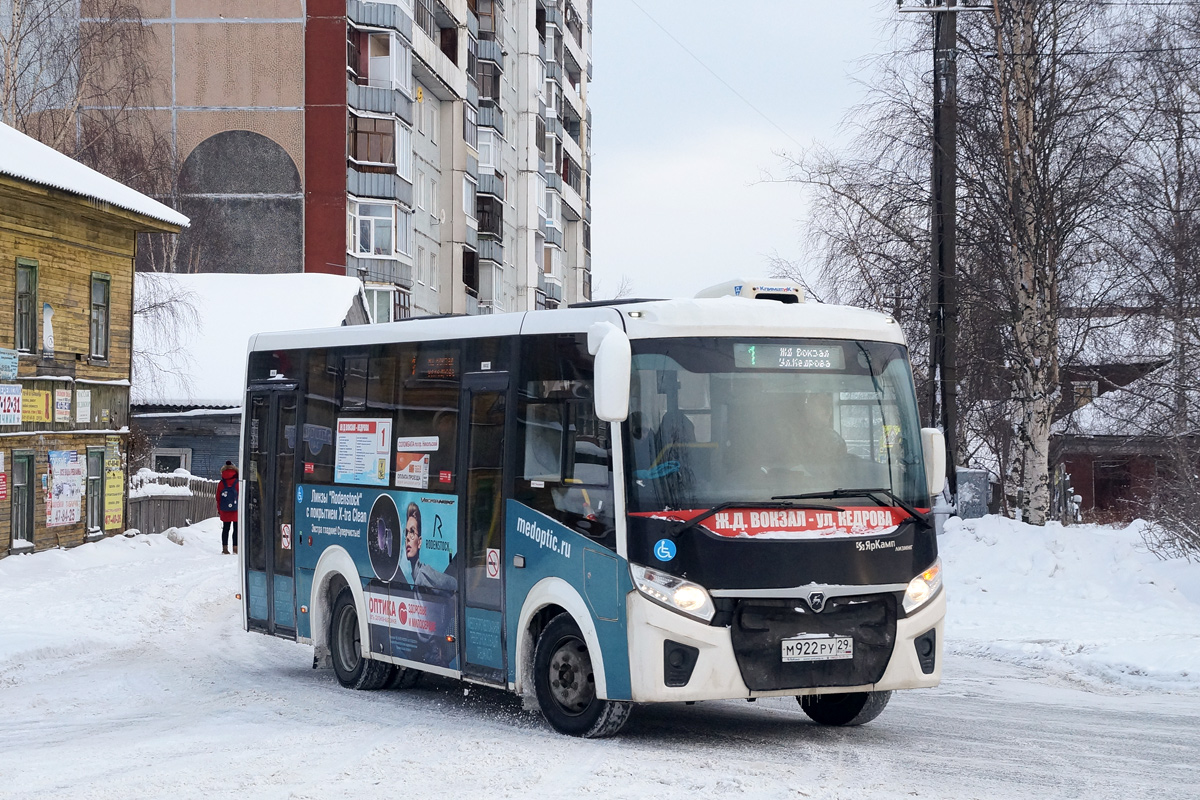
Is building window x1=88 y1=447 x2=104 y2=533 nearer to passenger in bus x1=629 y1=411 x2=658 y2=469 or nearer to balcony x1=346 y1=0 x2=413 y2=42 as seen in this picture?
passenger in bus x1=629 y1=411 x2=658 y2=469

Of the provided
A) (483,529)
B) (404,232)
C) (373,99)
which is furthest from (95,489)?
(404,232)

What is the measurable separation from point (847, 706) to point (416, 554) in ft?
10.9

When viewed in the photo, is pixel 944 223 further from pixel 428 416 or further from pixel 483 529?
pixel 483 529

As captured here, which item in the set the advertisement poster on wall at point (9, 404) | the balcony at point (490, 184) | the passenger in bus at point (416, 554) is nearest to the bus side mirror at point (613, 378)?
the passenger in bus at point (416, 554)

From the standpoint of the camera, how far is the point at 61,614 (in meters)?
20.0

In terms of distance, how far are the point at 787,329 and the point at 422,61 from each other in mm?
51860

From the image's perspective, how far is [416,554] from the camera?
1223 cm

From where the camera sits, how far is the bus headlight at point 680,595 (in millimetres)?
9719

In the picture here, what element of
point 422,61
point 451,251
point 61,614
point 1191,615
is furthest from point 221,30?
point 1191,615

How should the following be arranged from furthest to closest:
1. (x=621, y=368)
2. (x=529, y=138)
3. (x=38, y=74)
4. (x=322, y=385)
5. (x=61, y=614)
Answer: (x=529, y=138)
(x=38, y=74)
(x=61, y=614)
(x=322, y=385)
(x=621, y=368)

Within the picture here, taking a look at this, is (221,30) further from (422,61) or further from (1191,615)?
(1191,615)

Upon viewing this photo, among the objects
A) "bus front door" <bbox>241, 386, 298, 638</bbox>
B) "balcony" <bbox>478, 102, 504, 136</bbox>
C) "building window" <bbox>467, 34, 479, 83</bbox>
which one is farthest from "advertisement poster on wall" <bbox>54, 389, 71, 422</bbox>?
"balcony" <bbox>478, 102, 504, 136</bbox>

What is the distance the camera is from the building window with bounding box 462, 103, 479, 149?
2704 inches

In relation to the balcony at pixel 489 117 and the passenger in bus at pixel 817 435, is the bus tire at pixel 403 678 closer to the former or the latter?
the passenger in bus at pixel 817 435
